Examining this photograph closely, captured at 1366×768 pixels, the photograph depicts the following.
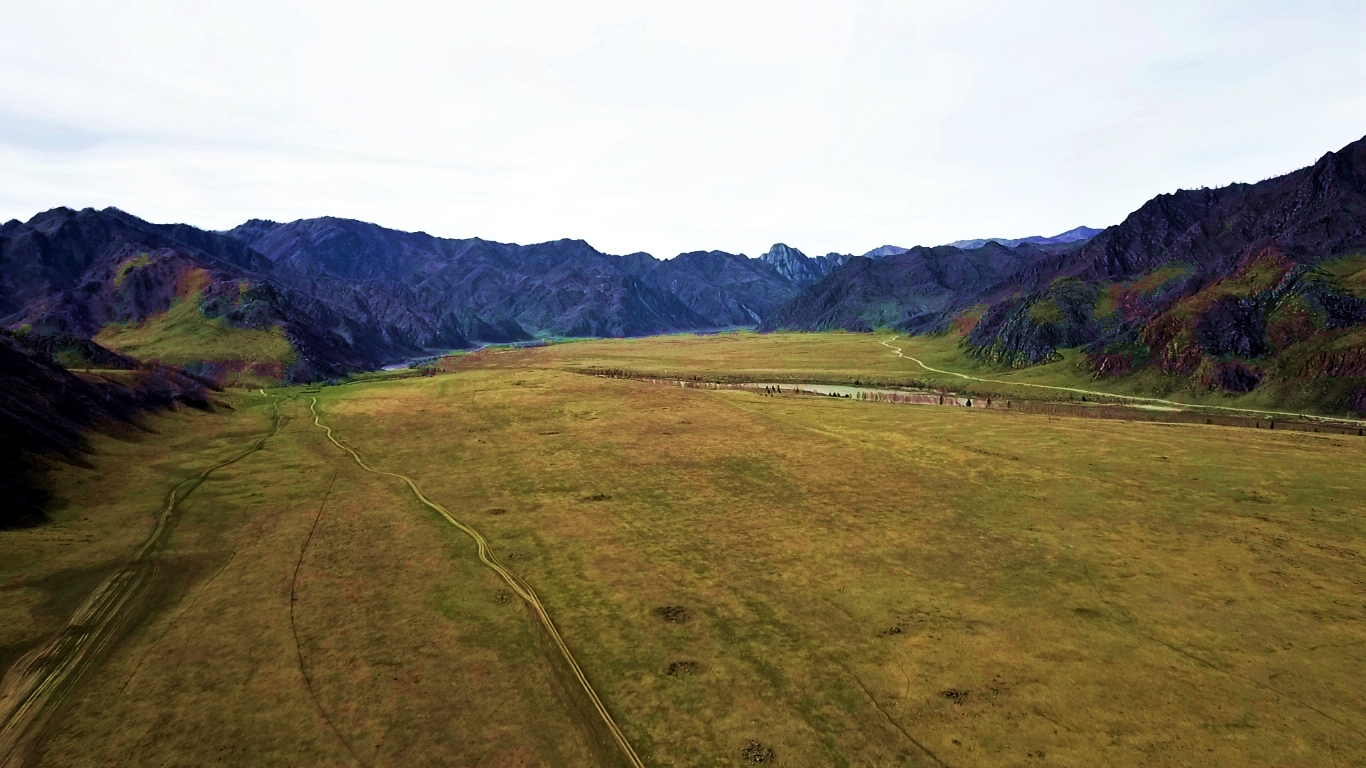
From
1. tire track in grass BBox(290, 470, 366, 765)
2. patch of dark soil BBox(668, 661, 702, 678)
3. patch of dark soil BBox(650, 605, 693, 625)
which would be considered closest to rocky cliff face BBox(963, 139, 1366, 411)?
patch of dark soil BBox(650, 605, 693, 625)

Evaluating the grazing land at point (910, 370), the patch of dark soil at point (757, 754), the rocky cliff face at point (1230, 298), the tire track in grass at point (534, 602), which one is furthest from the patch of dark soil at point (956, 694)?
the rocky cliff face at point (1230, 298)

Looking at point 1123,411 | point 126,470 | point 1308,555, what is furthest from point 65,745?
point 1123,411

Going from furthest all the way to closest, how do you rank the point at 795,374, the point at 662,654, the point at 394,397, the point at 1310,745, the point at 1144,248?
the point at 1144,248 → the point at 795,374 → the point at 394,397 → the point at 662,654 → the point at 1310,745

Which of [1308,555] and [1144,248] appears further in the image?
[1144,248]

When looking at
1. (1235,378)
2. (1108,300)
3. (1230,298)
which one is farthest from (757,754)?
(1108,300)

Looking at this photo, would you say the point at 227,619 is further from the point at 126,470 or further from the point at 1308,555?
the point at 1308,555

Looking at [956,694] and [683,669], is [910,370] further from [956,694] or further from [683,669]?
[683,669]

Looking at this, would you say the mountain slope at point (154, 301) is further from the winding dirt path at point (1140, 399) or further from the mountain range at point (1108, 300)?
the winding dirt path at point (1140, 399)

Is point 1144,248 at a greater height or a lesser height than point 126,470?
greater
